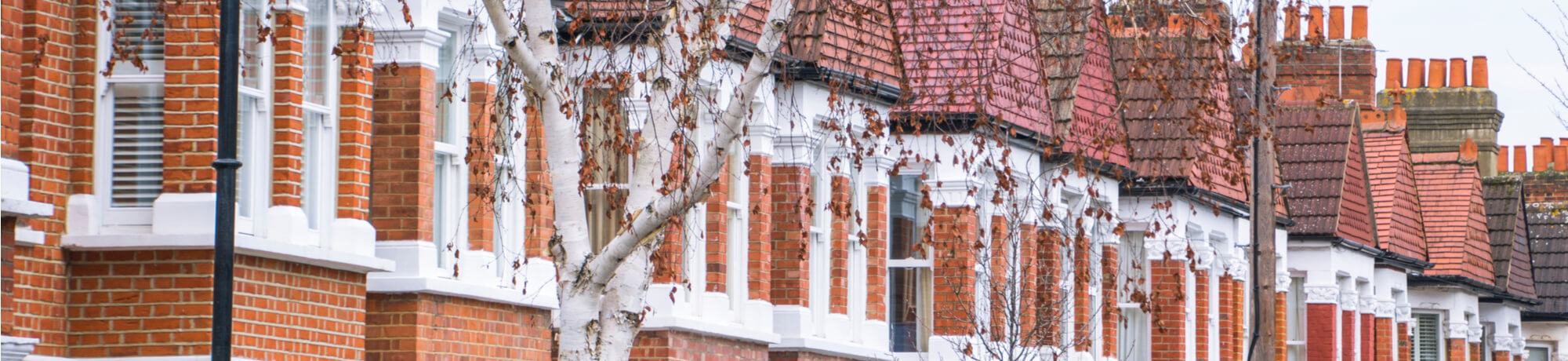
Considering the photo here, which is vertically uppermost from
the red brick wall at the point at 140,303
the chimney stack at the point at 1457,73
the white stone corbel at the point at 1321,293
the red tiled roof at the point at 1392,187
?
the chimney stack at the point at 1457,73

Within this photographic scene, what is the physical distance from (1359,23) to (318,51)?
2966cm

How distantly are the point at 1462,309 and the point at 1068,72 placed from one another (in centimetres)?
2151

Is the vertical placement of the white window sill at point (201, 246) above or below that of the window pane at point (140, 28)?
below

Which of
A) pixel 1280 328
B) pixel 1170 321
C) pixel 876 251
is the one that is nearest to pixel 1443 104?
pixel 1280 328

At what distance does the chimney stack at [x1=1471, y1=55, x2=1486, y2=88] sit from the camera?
167 ft

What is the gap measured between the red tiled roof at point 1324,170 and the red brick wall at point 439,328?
23.1 metres

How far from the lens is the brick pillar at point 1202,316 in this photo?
1326 inches

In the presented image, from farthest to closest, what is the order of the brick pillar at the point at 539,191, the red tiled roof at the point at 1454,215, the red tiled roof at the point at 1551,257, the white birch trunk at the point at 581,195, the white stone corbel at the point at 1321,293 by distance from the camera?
the red tiled roof at the point at 1551,257 < the red tiled roof at the point at 1454,215 < the white stone corbel at the point at 1321,293 < the brick pillar at the point at 539,191 < the white birch trunk at the point at 581,195

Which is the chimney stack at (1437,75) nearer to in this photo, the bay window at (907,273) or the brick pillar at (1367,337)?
the brick pillar at (1367,337)

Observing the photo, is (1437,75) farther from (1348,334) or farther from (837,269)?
(837,269)

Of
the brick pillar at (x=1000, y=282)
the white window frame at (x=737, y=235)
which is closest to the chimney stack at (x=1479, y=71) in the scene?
the brick pillar at (x=1000, y=282)

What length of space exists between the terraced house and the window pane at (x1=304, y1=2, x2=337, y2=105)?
0.06 feet

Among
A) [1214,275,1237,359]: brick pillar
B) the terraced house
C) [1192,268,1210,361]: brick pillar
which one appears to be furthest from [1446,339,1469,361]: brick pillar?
[1192,268,1210,361]: brick pillar

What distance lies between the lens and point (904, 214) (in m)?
25.8
